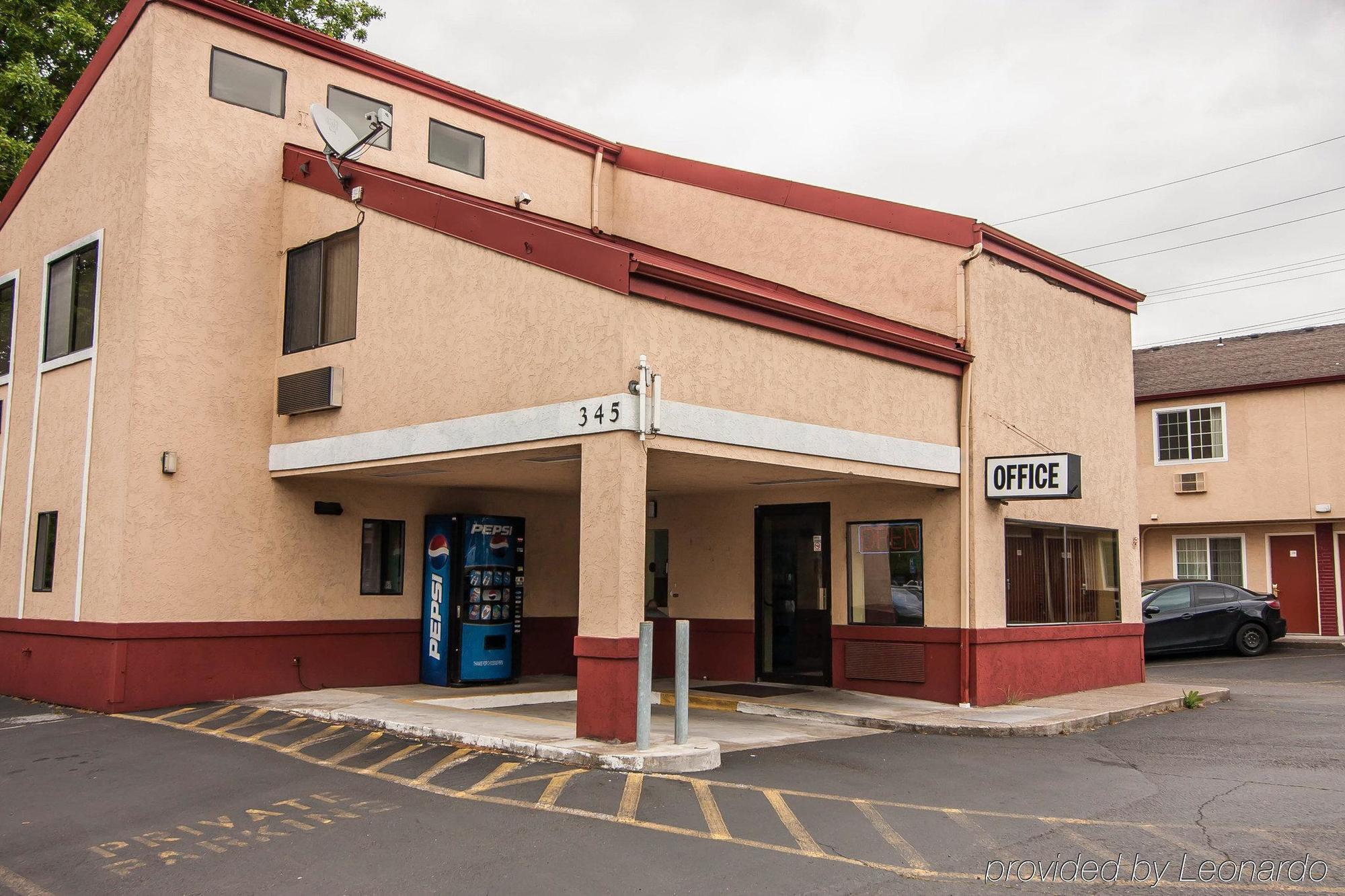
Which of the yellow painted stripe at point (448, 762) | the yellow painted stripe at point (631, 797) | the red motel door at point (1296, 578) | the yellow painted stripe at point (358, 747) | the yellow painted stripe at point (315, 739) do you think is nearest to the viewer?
the yellow painted stripe at point (631, 797)

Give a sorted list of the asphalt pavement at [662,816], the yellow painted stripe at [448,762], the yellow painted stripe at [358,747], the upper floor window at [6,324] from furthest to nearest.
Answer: the upper floor window at [6,324] → the yellow painted stripe at [358,747] → the yellow painted stripe at [448,762] → the asphalt pavement at [662,816]

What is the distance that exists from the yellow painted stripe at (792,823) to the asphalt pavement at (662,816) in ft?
0.08

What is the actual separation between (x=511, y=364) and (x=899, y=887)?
6434 millimetres

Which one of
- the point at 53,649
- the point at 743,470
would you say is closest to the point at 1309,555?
the point at 743,470

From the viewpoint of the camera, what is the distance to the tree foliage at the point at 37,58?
65.3ft

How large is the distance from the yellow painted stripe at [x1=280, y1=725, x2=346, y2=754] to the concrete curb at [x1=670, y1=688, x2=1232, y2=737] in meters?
4.44

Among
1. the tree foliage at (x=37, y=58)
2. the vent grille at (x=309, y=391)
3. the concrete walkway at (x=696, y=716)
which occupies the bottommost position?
the concrete walkway at (x=696, y=716)

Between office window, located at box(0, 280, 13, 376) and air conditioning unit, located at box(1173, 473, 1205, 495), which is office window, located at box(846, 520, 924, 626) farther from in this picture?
air conditioning unit, located at box(1173, 473, 1205, 495)

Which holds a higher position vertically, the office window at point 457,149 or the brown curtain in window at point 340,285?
the office window at point 457,149

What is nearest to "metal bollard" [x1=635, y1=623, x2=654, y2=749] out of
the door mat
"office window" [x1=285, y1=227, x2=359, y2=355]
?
the door mat

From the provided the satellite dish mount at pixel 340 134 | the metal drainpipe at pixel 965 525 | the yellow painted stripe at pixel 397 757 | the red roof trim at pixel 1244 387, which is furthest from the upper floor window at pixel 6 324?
the red roof trim at pixel 1244 387

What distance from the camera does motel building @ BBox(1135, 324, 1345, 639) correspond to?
25625 mm

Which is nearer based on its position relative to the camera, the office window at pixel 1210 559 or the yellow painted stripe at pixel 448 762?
the yellow painted stripe at pixel 448 762

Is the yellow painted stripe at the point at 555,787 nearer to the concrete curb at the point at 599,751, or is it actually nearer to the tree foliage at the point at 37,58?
the concrete curb at the point at 599,751
